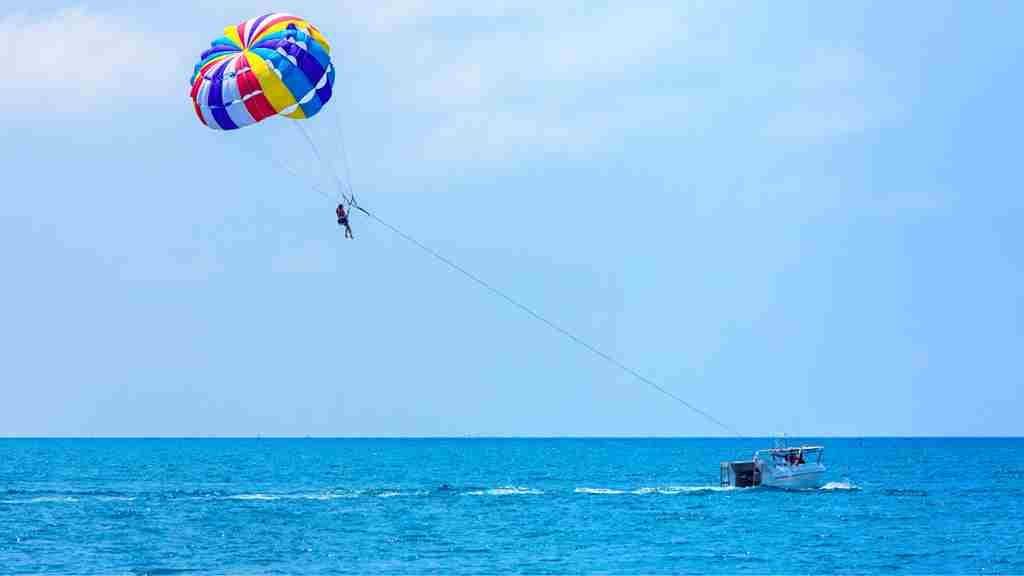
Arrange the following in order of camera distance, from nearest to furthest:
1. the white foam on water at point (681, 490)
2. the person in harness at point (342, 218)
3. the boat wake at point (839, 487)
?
the person in harness at point (342, 218) → the white foam on water at point (681, 490) → the boat wake at point (839, 487)

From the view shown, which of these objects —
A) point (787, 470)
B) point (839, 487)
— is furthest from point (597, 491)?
point (839, 487)

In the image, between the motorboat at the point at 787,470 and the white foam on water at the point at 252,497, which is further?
the white foam on water at the point at 252,497

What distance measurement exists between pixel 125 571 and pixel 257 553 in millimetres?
5163

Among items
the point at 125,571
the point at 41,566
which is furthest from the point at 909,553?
the point at 41,566

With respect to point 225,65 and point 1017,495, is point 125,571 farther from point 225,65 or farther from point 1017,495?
point 1017,495

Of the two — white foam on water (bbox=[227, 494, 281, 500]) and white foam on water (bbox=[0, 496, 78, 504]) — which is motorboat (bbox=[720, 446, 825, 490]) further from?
white foam on water (bbox=[0, 496, 78, 504])

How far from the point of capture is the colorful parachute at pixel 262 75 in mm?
36156

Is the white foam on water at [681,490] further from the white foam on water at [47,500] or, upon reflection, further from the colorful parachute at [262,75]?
the colorful parachute at [262,75]

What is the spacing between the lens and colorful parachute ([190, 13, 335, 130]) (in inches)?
1423

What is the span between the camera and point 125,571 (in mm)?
37969

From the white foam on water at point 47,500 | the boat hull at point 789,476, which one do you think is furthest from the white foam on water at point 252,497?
the boat hull at point 789,476

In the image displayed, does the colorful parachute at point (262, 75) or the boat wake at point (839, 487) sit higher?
the colorful parachute at point (262, 75)

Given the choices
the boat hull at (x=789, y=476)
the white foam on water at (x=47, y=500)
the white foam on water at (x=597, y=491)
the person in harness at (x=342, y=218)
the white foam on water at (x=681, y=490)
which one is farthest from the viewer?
the white foam on water at (x=597, y=491)

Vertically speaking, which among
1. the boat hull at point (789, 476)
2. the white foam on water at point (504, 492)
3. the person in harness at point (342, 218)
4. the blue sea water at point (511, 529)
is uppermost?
the person in harness at point (342, 218)
